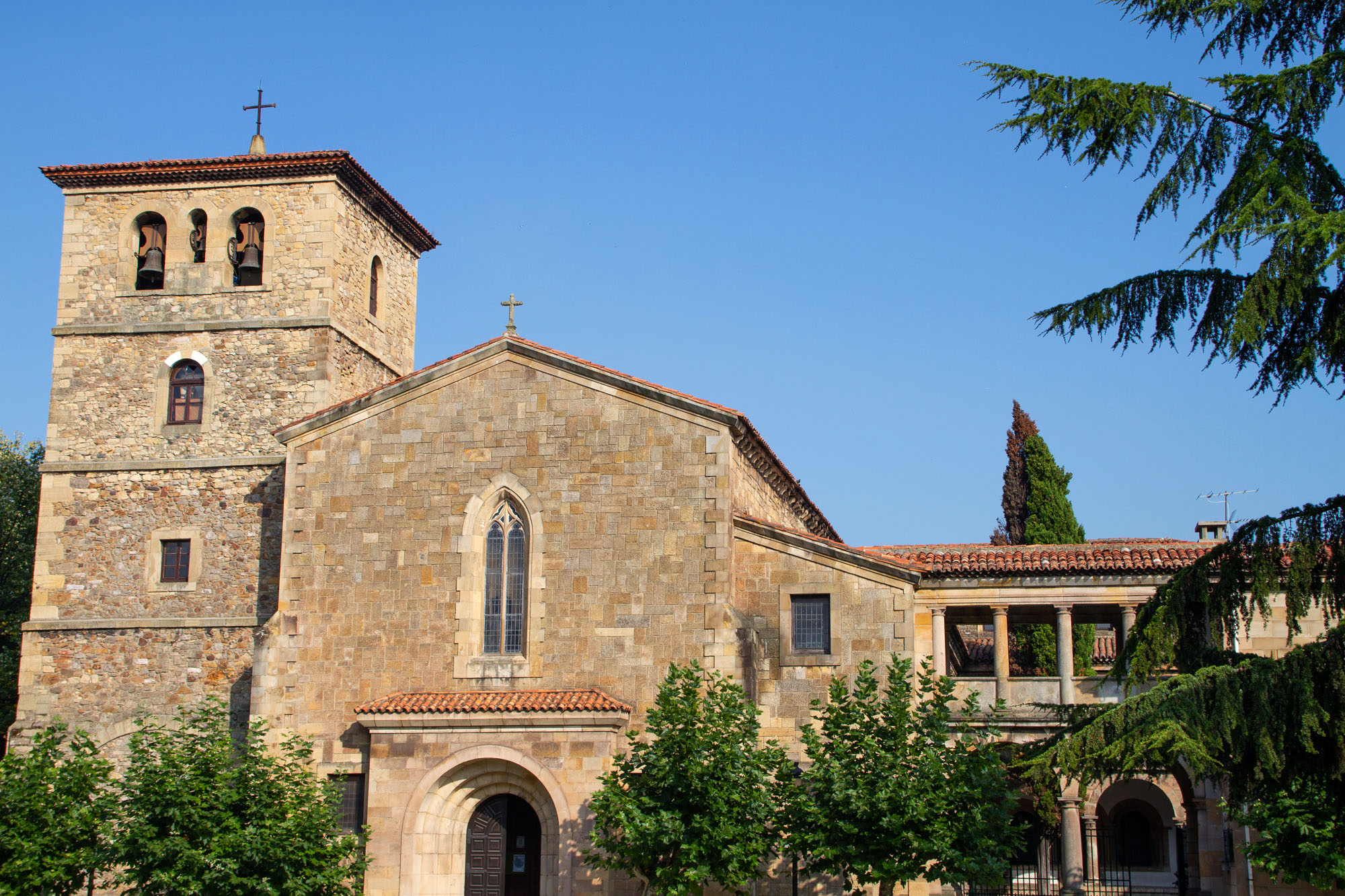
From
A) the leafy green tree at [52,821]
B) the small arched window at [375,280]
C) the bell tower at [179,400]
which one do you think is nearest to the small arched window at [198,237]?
the bell tower at [179,400]

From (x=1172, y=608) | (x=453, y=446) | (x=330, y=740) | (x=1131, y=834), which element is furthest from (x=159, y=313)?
(x=1131, y=834)

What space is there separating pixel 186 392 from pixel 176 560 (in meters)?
3.37

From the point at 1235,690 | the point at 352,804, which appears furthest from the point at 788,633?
the point at 1235,690

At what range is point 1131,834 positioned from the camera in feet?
139

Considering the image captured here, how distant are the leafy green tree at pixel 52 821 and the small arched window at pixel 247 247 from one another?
9829 mm

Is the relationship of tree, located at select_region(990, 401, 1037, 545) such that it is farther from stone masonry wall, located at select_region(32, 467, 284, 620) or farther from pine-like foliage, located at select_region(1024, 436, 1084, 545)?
stone masonry wall, located at select_region(32, 467, 284, 620)

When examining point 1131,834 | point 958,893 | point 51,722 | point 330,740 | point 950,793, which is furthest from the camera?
point 1131,834

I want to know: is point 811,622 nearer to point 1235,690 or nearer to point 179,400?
point 1235,690

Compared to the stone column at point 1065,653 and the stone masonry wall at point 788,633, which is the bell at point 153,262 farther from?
the stone column at point 1065,653

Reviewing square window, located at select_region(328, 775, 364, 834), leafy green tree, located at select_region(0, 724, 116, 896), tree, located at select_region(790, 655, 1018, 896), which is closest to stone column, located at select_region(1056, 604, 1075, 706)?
tree, located at select_region(790, 655, 1018, 896)

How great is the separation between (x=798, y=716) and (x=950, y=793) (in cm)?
377

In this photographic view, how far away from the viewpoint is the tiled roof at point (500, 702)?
22.3m

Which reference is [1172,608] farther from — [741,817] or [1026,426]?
[1026,426]

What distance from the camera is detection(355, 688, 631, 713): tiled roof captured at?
22281mm
